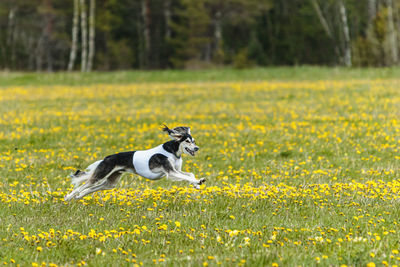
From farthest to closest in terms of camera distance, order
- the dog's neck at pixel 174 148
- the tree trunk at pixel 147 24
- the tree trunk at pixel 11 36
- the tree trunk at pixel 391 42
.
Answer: the tree trunk at pixel 11 36 → the tree trunk at pixel 147 24 → the tree trunk at pixel 391 42 → the dog's neck at pixel 174 148

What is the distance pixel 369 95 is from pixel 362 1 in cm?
4866

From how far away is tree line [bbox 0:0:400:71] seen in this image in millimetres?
56281

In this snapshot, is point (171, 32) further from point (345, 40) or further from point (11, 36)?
point (345, 40)

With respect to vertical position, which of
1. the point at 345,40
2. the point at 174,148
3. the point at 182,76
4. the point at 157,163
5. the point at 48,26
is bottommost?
the point at 157,163

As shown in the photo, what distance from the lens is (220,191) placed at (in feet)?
22.9

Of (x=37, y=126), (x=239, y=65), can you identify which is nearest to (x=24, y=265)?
(x=37, y=126)

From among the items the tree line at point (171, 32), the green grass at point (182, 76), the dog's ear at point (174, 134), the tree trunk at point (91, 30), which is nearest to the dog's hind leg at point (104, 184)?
the dog's ear at point (174, 134)

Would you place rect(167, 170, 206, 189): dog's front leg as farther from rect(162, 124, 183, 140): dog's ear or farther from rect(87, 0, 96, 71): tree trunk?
rect(87, 0, 96, 71): tree trunk

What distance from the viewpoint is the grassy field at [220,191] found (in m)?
4.71

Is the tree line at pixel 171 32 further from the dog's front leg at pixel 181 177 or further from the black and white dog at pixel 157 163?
the dog's front leg at pixel 181 177

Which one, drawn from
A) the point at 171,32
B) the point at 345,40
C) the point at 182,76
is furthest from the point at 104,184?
the point at 171,32

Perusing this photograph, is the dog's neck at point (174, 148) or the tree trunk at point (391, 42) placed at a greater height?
the tree trunk at point (391, 42)

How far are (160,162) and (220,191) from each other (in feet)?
5.23

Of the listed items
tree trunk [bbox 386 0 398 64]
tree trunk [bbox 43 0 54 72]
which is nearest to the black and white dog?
tree trunk [bbox 386 0 398 64]
